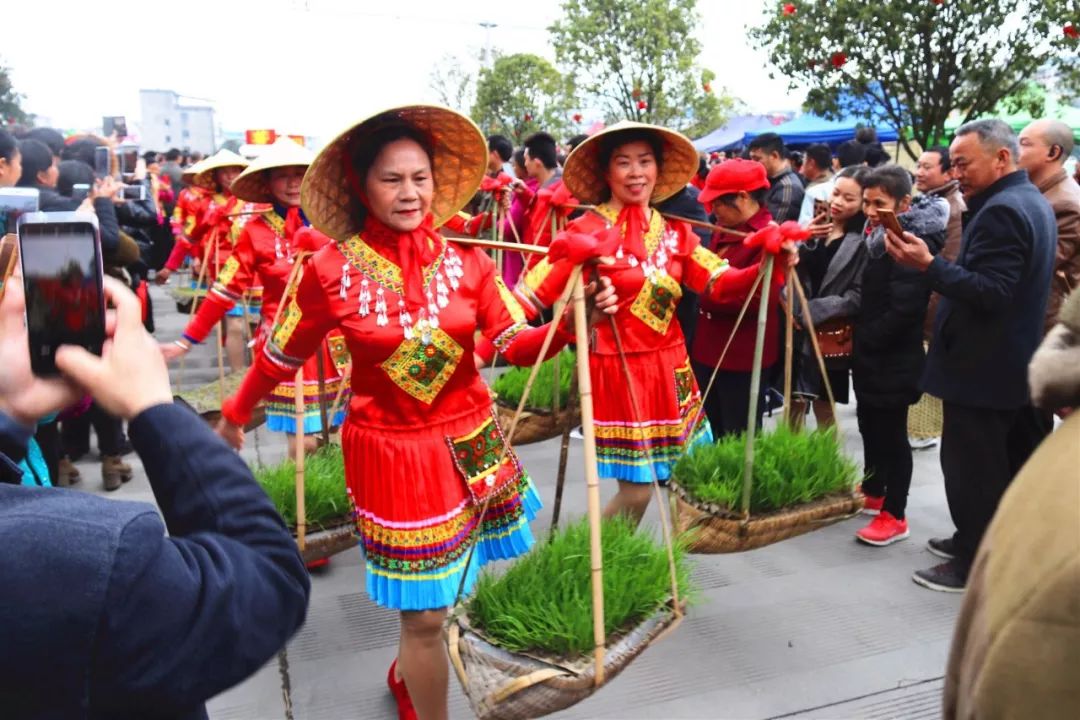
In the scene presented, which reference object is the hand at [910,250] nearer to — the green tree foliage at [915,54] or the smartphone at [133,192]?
the smartphone at [133,192]

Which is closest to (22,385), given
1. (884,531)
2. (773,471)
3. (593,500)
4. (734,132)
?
(593,500)

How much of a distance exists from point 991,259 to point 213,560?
108 inches

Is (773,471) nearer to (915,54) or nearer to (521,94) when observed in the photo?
(915,54)

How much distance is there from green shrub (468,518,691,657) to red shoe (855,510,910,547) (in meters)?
1.60

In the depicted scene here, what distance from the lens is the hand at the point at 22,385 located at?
2.76ft

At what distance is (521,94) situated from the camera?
22.1 meters

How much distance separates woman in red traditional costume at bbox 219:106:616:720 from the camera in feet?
6.81

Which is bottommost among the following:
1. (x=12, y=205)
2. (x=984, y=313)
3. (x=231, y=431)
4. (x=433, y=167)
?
(x=231, y=431)

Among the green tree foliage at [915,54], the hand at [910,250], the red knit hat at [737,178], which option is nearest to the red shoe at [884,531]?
the hand at [910,250]

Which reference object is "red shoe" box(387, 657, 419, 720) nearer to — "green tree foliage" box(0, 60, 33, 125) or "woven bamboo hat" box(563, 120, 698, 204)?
"woven bamboo hat" box(563, 120, 698, 204)

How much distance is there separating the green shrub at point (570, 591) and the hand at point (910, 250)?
132 cm

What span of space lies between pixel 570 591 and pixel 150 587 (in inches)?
54.5

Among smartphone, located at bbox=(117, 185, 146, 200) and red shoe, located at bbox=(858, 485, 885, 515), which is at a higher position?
smartphone, located at bbox=(117, 185, 146, 200)

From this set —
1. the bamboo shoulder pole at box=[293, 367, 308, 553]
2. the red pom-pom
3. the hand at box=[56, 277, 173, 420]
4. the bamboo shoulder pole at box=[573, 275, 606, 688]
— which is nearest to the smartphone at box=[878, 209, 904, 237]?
the bamboo shoulder pole at box=[573, 275, 606, 688]
